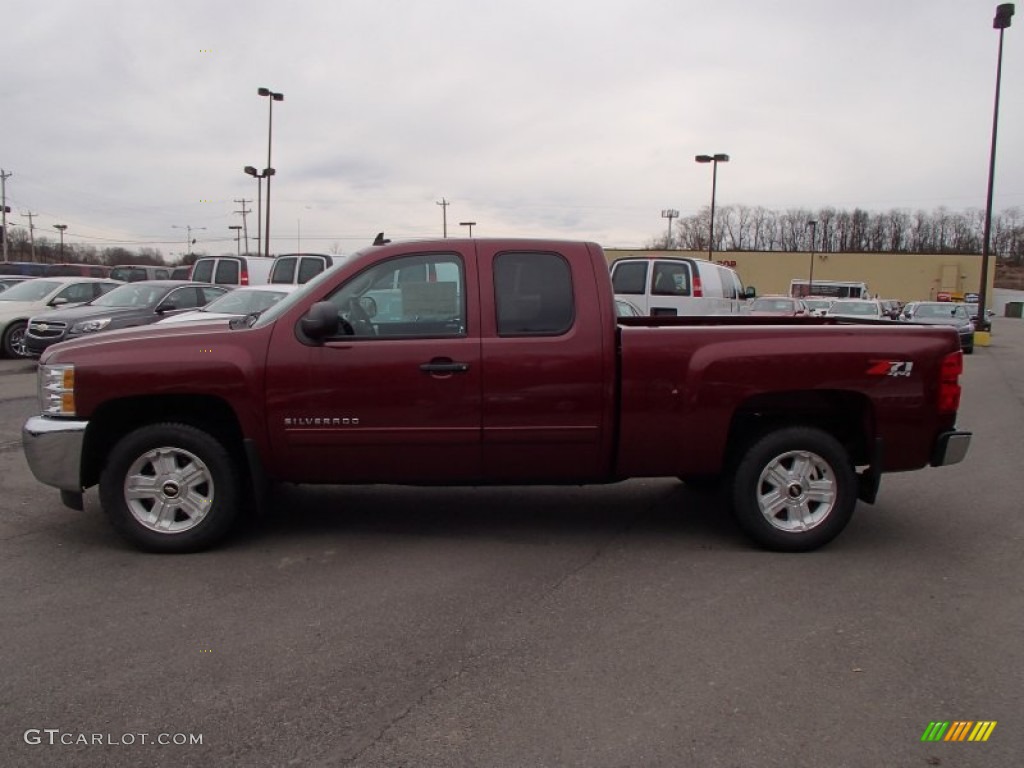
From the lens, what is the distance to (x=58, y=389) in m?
4.77

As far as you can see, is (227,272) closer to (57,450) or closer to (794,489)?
(57,450)

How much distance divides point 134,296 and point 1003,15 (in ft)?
84.6

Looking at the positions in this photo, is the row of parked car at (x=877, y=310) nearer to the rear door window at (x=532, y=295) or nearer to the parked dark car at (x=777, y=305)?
the parked dark car at (x=777, y=305)

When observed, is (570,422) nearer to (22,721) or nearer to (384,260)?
(384,260)

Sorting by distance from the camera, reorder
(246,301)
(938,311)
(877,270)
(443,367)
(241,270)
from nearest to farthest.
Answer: (443,367) → (246,301) → (241,270) → (938,311) → (877,270)

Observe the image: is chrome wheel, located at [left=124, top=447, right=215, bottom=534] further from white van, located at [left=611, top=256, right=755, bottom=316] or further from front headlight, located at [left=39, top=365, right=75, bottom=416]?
white van, located at [left=611, top=256, right=755, bottom=316]

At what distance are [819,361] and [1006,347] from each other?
30.9 metres

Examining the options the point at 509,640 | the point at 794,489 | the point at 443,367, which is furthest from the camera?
the point at 794,489

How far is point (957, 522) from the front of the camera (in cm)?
574

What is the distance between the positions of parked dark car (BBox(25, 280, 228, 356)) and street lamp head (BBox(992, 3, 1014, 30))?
24.3m

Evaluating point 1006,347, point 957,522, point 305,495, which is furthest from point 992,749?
point 1006,347

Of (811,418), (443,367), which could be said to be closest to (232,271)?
(443,367)

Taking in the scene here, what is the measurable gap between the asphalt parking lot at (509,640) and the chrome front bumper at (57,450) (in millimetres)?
503

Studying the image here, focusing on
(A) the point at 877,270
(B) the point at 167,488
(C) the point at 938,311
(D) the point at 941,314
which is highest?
(A) the point at 877,270
